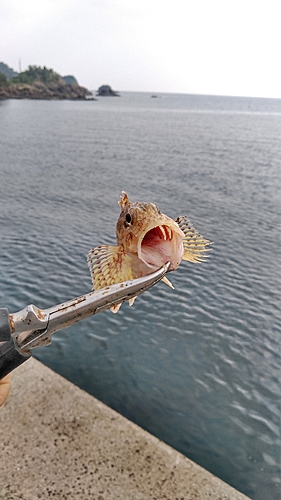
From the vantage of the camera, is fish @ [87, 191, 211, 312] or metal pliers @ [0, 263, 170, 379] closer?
fish @ [87, 191, 211, 312]

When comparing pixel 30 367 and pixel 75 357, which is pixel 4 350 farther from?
pixel 75 357

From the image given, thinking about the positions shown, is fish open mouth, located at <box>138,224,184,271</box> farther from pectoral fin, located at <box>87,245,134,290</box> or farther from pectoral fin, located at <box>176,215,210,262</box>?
pectoral fin, located at <box>176,215,210,262</box>

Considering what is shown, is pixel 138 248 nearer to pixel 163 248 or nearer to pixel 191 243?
pixel 163 248

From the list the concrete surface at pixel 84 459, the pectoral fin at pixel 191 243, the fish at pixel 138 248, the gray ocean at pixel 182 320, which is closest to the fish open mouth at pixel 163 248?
the fish at pixel 138 248

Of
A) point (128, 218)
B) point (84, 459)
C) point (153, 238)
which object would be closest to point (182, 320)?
point (84, 459)

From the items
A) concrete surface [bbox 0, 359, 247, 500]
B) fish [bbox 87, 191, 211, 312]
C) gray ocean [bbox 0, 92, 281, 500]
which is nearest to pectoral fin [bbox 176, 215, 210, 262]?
fish [bbox 87, 191, 211, 312]

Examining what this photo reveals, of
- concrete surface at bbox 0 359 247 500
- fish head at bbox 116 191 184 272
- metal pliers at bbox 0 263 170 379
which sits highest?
fish head at bbox 116 191 184 272
